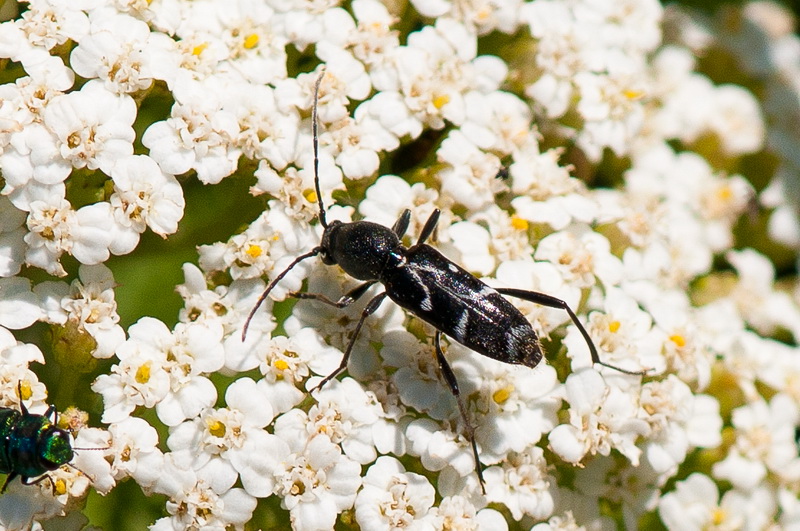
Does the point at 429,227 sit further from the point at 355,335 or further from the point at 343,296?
the point at 355,335

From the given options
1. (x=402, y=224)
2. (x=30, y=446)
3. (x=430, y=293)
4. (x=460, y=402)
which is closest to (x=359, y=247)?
(x=402, y=224)

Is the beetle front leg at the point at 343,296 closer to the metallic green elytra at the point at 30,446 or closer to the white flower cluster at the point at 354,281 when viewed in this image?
the white flower cluster at the point at 354,281

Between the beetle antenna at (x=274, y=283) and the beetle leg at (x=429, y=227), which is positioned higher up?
the beetle leg at (x=429, y=227)

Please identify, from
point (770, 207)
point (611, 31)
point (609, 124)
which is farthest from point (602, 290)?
point (770, 207)

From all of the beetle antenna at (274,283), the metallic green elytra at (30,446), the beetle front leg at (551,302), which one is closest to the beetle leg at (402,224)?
the beetle antenna at (274,283)

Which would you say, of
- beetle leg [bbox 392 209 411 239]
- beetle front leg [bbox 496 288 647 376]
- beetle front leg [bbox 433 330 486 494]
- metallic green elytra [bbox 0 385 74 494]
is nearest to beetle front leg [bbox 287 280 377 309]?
beetle leg [bbox 392 209 411 239]

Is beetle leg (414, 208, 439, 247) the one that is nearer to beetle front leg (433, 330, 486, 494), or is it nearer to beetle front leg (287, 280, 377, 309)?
beetle front leg (287, 280, 377, 309)

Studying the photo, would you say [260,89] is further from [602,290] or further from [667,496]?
[667,496]
